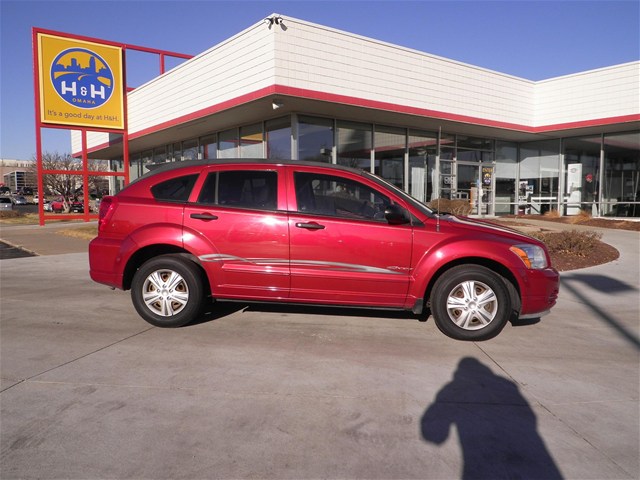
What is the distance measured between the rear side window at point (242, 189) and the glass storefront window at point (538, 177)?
1790 centimetres

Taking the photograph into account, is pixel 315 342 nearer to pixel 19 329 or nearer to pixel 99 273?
pixel 99 273

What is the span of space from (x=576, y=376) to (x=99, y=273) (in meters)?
5.03

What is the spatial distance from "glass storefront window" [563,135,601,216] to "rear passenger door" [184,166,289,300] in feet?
60.5

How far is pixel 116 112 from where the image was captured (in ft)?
58.7

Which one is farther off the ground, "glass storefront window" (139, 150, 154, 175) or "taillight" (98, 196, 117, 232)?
"glass storefront window" (139, 150, 154, 175)

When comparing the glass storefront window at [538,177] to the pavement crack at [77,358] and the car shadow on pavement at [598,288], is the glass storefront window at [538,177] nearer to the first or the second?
the car shadow on pavement at [598,288]

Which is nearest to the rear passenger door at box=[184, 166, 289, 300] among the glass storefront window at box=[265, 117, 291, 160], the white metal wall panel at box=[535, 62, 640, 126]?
the glass storefront window at box=[265, 117, 291, 160]

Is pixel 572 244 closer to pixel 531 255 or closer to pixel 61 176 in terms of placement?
pixel 531 255

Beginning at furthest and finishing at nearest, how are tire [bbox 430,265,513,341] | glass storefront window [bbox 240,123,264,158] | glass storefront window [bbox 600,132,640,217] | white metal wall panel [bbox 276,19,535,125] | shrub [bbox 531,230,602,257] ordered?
glass storefront window [bbox 600,132,640,217], glass storefront window [bbox 240,123,264,158], white metal wall panel [bbox 276,19,535,125], shrub [bbox 531,230,602,257], tire [bbox 430,265,513,341]

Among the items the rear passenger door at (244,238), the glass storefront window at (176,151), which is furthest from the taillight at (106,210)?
the glass storefront window at (176,151)

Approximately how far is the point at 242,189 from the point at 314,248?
108 centimetres

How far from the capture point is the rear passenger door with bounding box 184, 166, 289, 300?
4805mm

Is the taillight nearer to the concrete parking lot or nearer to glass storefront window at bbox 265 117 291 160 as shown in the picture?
the concrete parking lot

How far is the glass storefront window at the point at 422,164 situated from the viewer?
16.3 metres
